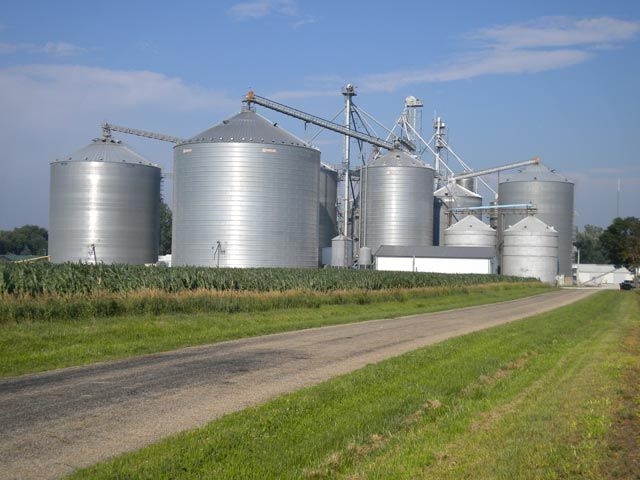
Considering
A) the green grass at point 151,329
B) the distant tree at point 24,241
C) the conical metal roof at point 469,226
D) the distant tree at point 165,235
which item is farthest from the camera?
the distant tree at point 24,241

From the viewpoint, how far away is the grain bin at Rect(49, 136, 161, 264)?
76.3m

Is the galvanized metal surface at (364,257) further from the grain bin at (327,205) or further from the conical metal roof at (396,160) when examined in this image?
the conical metal roof at (396,160)

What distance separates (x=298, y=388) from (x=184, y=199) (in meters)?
59.7

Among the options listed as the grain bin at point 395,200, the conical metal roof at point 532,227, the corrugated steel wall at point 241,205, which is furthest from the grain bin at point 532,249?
the corrugated steel wall at point 241,205

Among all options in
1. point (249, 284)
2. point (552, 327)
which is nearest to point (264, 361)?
point (552, 327)

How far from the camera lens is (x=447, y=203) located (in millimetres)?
116250

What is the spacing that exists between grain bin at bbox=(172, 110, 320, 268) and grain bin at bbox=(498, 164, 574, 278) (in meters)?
53.4

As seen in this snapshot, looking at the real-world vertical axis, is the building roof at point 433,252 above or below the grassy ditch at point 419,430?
above

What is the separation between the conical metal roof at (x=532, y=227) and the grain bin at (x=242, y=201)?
45100 millimetres

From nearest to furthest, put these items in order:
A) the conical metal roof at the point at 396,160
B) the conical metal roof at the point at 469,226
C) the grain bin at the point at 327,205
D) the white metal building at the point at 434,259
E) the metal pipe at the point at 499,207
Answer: the white metal building at the point at 434,259
the conical metal roof at the point at 396,160
the grain bin at the point at 327,205
the conical metal roof at the point at 469,226
the metal pipe at the point at 499,207

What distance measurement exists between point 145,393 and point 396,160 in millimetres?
87563

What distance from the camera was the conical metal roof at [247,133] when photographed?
71.0 m

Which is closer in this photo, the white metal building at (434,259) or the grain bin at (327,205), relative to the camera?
the white metal building at (434,259)

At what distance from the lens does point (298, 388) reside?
1336cm
